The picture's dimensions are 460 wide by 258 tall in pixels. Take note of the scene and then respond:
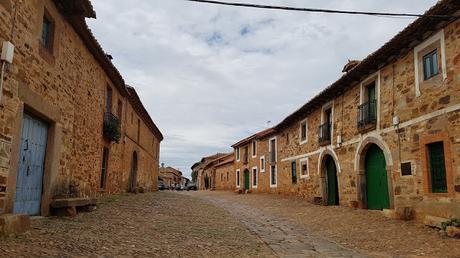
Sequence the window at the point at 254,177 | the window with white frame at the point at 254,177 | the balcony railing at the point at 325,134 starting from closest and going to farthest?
the balcony railing at the point at 325,134
the window with white frame at the point at 254,177
the window at the point at 254,177

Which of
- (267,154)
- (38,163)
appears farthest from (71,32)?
(267,154)

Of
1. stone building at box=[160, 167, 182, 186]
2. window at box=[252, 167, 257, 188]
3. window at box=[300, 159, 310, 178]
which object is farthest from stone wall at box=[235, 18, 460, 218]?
stone building at box=[160, 167, 182, 186]

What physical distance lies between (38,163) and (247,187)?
944 inches

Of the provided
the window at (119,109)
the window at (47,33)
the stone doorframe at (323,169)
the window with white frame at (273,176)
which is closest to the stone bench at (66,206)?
the window at (47,33)

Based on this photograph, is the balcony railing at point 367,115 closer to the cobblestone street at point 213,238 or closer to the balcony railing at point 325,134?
the balcony railing at point 325,134

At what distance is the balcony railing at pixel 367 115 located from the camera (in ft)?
40.0

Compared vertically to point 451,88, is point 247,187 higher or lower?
lower

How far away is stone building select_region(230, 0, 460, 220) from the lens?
8.77 m

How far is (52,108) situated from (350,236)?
6904 mm

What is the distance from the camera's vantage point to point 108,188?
527 inches

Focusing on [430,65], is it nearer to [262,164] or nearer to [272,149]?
[272,149]

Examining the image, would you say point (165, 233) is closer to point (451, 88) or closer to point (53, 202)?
point (53, 202)

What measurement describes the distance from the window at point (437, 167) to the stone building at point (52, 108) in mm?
8817

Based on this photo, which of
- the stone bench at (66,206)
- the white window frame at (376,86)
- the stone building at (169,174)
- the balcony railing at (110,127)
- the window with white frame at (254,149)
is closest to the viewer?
the stone bench at (66,206)
